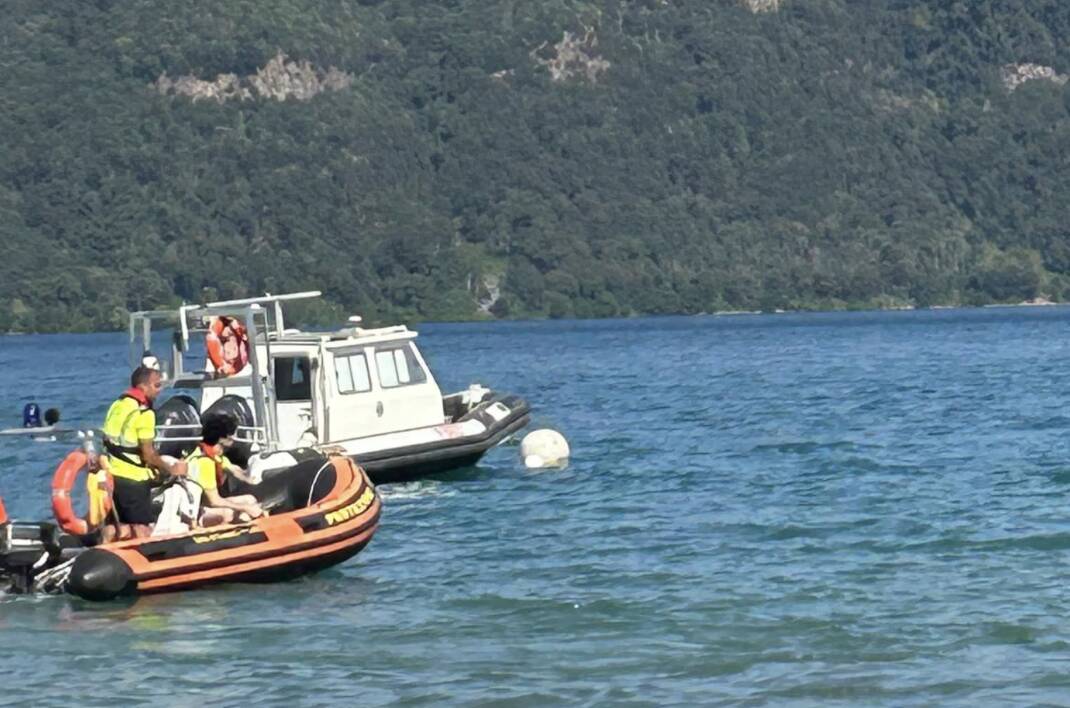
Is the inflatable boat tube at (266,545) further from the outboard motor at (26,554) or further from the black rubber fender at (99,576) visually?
the outboard motor at (26,554)

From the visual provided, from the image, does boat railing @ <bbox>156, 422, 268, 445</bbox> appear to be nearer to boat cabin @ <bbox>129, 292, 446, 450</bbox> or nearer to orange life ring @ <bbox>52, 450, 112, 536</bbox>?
boat cabin @ <bbox>129, 292, 446, 450</bbox>

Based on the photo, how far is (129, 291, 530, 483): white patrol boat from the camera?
1081 inches

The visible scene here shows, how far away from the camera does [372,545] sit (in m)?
23.6

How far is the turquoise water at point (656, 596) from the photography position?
53.4 feet

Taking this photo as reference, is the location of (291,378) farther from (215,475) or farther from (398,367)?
(215,475)

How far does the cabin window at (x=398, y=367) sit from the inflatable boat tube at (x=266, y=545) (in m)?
7.33

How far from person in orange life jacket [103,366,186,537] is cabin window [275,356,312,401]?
9093 mm

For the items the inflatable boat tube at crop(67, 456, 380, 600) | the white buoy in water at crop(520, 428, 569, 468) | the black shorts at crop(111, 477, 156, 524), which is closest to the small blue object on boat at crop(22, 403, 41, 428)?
the inflatable boat tube at crop(67, 456, 380, 600)

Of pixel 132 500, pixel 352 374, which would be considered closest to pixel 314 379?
pixel 352 374

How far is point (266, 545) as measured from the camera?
19.9 metres

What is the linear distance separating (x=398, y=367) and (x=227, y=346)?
8.86ft

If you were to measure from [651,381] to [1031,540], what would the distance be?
4485 cm

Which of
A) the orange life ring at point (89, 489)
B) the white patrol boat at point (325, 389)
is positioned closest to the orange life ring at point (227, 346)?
the white patrol boat at point (325, 389)

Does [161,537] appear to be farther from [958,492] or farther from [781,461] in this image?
[781,461]
